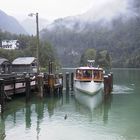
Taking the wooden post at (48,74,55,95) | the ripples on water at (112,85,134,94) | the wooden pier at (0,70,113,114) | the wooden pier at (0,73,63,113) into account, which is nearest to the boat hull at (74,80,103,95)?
the wooden pier at (0,70,113,114)

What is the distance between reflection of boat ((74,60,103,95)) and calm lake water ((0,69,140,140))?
3.20 meters

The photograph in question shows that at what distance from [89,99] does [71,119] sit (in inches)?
615

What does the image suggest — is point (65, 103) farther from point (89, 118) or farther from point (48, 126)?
point (48, 126)

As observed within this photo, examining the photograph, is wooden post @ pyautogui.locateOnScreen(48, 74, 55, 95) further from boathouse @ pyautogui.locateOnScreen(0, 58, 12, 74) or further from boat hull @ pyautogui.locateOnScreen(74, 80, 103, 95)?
boathouse @ pyautogui.locateOnScreen(0, 58, 12, 74)

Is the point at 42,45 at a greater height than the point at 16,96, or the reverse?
the point at 42,45

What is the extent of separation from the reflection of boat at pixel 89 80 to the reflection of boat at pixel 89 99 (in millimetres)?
718

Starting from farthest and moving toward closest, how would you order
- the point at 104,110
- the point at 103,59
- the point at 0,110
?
the point at 103,59 → the point at 104,110 → the point at 0,110

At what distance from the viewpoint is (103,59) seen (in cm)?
18825

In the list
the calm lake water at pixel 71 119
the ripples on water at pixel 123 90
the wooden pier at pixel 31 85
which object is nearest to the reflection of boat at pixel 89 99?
the calm lake water at pixel 71 119

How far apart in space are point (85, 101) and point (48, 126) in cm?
1723

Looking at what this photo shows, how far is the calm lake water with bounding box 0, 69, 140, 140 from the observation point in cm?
2605

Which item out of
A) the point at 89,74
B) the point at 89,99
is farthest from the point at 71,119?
the point at 89,74

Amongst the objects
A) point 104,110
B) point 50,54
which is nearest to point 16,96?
point 104,110

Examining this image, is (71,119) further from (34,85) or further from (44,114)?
(34,85)
